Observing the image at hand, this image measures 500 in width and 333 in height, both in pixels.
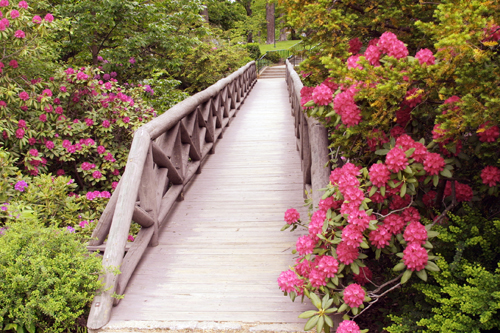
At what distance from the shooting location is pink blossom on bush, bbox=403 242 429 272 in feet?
6.32

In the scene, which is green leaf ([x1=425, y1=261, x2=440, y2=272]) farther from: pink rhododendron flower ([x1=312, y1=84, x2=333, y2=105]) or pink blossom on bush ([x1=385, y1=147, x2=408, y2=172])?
pink rhododendron flower ([x1=312, y1=84, x2=333, y2=105])

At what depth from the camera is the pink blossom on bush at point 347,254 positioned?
2.10 m

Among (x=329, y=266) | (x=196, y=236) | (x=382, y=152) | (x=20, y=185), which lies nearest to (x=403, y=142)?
(x=382, y=152)

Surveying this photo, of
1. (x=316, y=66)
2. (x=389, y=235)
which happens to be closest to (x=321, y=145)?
(x=316, y=66)

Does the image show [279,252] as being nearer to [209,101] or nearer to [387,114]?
[387,114]

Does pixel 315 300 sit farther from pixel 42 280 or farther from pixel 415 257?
pixel 42 280

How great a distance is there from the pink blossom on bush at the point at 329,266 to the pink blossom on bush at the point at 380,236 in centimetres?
23

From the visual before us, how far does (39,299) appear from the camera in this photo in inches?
89.1

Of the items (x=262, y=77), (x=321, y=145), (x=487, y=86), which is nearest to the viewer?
(x=487, y=86)

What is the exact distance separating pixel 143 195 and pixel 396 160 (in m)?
2.05

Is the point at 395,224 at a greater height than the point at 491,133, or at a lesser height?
lesser

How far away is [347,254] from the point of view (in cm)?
210

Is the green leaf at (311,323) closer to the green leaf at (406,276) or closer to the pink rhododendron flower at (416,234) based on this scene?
the green leaf at (406,276)

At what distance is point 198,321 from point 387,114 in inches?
64.6
